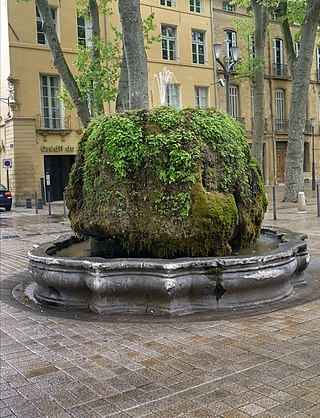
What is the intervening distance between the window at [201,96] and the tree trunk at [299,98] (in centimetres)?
1646

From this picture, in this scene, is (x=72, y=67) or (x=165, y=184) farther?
(x=72, y=67)

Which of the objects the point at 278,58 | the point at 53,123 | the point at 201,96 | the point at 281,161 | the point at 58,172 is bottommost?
the point at 58,172

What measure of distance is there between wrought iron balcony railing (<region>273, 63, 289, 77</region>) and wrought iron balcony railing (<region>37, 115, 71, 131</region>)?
19.7 metres

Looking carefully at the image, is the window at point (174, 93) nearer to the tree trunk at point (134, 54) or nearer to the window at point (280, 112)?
the window at point (280, 112)

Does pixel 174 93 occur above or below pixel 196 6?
below

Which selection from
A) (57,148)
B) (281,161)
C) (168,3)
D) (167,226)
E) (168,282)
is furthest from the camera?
(281,161)

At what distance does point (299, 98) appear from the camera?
71.9 ft

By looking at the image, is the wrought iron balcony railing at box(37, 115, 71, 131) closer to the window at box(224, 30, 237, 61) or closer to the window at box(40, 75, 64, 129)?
the window at box(40, 75, 64, 129)

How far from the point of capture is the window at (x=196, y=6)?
3788 cm

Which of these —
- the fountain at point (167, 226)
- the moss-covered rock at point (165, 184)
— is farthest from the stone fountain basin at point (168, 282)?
the moss-covered rock at point (165, 184)

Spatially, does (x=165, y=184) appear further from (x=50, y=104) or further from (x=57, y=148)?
(x=50, y=104)

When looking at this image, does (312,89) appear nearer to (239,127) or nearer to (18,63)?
(18,63)

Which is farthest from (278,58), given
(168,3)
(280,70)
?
(168,3)

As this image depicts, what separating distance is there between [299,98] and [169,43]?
17.3m
